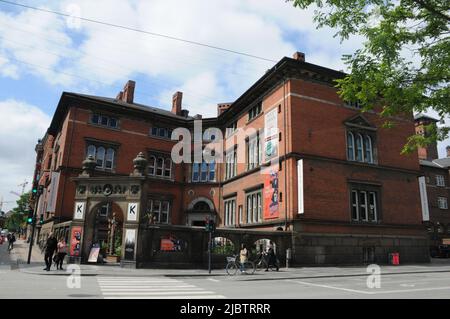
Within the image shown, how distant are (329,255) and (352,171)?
6677mm

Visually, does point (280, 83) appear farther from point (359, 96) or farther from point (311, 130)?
point (359, 96)

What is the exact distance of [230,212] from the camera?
34.8 metres

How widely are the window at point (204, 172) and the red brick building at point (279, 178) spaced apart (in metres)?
0.79

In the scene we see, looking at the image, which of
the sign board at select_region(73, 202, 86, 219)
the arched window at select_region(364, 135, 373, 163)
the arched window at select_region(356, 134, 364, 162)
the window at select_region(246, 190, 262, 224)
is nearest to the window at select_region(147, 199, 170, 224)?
the window at select_region(246, 190, 262, 224)

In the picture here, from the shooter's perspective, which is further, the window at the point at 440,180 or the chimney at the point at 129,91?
the window at the point at 440,180

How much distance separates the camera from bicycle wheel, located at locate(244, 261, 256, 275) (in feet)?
66.4

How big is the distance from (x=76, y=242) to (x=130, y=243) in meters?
3.81

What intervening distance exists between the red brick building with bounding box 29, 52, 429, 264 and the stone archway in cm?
11

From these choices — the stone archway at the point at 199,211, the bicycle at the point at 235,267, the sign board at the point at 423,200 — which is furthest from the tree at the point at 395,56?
the stone archway at the point at 199,211

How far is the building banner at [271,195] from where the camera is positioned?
86.9 ft

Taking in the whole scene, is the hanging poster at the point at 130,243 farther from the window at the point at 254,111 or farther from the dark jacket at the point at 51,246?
the window at the point at 254,111

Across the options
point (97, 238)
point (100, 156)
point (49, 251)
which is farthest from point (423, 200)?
point (100, 156)

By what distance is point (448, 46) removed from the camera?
12906 millimetres
